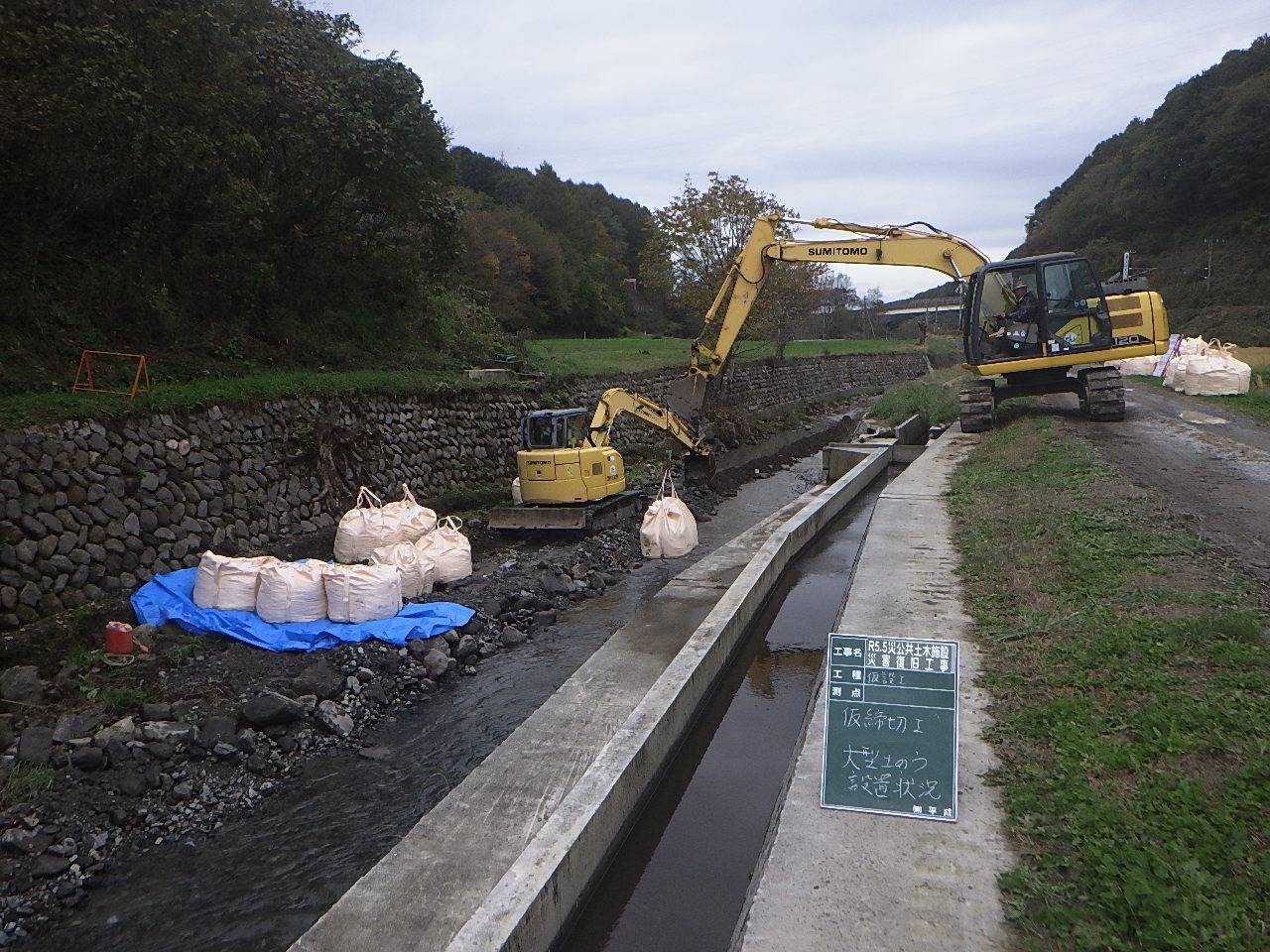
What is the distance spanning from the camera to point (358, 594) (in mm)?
8500

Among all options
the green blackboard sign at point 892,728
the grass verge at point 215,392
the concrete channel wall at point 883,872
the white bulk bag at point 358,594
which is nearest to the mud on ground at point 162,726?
the white bulk bag at point 358,594

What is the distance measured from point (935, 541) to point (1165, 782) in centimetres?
575

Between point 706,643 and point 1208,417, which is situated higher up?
point 1208,417

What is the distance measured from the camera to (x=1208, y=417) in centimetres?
1595

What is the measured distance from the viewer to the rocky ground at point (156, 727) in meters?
5.25

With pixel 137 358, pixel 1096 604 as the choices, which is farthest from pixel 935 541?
pixel 137 358

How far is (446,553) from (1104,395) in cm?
1277

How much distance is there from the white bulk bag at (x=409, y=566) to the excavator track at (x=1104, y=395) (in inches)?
507

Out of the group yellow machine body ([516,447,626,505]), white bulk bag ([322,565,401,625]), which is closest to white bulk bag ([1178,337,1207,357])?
yellow machine body ([516,447,626,505])

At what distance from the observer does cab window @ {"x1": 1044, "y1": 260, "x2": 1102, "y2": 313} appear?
50.3 ft

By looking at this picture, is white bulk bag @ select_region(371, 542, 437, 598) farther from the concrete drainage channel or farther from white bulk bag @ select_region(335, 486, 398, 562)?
the concrete drainage channel

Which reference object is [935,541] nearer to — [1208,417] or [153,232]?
[1208,417]

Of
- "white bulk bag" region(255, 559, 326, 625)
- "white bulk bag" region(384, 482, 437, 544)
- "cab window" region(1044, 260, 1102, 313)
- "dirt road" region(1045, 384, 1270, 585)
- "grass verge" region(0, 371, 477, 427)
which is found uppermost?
"cab window" region(1044, 260, 1102, 313)

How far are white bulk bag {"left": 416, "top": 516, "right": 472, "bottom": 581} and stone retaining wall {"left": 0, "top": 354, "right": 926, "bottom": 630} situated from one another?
3010 millimetres
